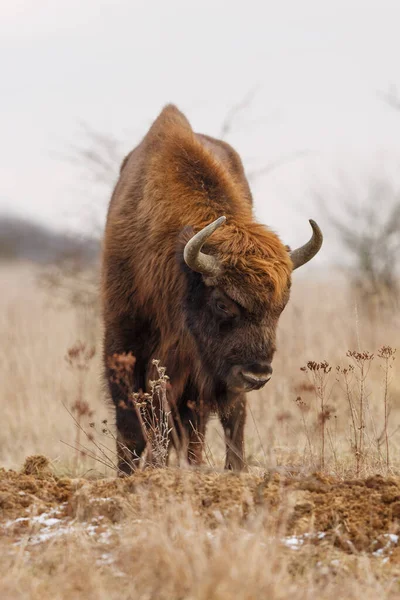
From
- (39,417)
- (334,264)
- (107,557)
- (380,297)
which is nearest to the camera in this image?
(107,557)

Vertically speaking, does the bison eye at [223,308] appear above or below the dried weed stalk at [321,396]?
above

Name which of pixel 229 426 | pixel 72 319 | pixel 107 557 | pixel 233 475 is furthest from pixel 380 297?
pixel 107 557

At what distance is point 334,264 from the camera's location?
1698cm

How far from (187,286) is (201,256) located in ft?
1.37

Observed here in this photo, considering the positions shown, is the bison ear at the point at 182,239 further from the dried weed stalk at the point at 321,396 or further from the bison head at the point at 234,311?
the dried weed stalk at the point at 321,396

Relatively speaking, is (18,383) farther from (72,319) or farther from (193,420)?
(193,420)

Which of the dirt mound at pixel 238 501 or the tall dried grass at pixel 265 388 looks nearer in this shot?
the dirt mound at pixel 238 501

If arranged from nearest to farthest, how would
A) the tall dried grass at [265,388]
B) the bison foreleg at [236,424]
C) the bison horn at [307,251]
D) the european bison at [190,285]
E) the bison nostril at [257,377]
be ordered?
the bison nostril at [257,377] < the european bison at [190,285] < the bison horn at [307,251] < the bison foreleg at [236,424] < the tall dried grass at [265,388]

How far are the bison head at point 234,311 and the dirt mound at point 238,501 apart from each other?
4.10 feet

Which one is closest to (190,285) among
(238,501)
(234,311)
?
(234,311)

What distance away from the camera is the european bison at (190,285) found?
19.0 ft

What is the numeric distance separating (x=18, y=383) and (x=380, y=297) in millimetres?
6043

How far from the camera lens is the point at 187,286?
6.25 metres

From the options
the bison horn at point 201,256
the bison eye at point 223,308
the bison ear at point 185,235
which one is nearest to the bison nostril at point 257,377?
the bison eye at point 223,308
